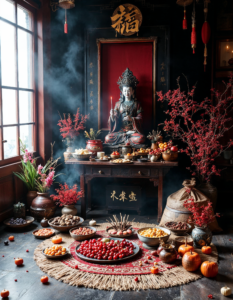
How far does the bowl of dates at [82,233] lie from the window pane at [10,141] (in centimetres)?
176

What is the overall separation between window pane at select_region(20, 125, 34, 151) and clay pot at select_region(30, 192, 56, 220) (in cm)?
104

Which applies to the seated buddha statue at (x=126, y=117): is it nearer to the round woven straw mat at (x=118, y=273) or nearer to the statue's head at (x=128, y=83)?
the statue's head at (x=128, y=83)

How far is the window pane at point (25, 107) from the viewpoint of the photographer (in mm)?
5504

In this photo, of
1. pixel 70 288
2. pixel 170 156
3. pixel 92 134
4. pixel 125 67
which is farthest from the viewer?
pixel 125 67

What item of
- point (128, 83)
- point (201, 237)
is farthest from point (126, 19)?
point (201, 237)

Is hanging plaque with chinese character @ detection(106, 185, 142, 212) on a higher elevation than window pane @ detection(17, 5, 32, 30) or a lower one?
lower

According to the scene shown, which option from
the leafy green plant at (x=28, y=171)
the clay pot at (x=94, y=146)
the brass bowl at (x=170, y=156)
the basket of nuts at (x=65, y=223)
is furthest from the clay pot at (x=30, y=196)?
the brass bowl at (x=170, y=156)

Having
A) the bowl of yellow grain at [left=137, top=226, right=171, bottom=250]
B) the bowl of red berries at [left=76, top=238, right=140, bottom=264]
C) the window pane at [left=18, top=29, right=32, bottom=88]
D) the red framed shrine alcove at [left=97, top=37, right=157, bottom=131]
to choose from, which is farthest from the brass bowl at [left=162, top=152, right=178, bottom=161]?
the window pane at [left=18, top=29, right=32, bottom=88]

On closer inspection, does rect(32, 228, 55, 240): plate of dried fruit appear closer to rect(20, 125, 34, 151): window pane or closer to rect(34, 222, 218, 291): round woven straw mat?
rect(34, 222, 218, 291): round woven straw mat

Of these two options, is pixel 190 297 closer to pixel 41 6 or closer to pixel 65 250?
pixel 65 250

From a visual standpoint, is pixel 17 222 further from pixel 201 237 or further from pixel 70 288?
pixel 201 237

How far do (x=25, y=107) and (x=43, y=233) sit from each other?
2.35 m

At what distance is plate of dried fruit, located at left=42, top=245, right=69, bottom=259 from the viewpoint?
371 cm

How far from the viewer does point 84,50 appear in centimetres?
628
